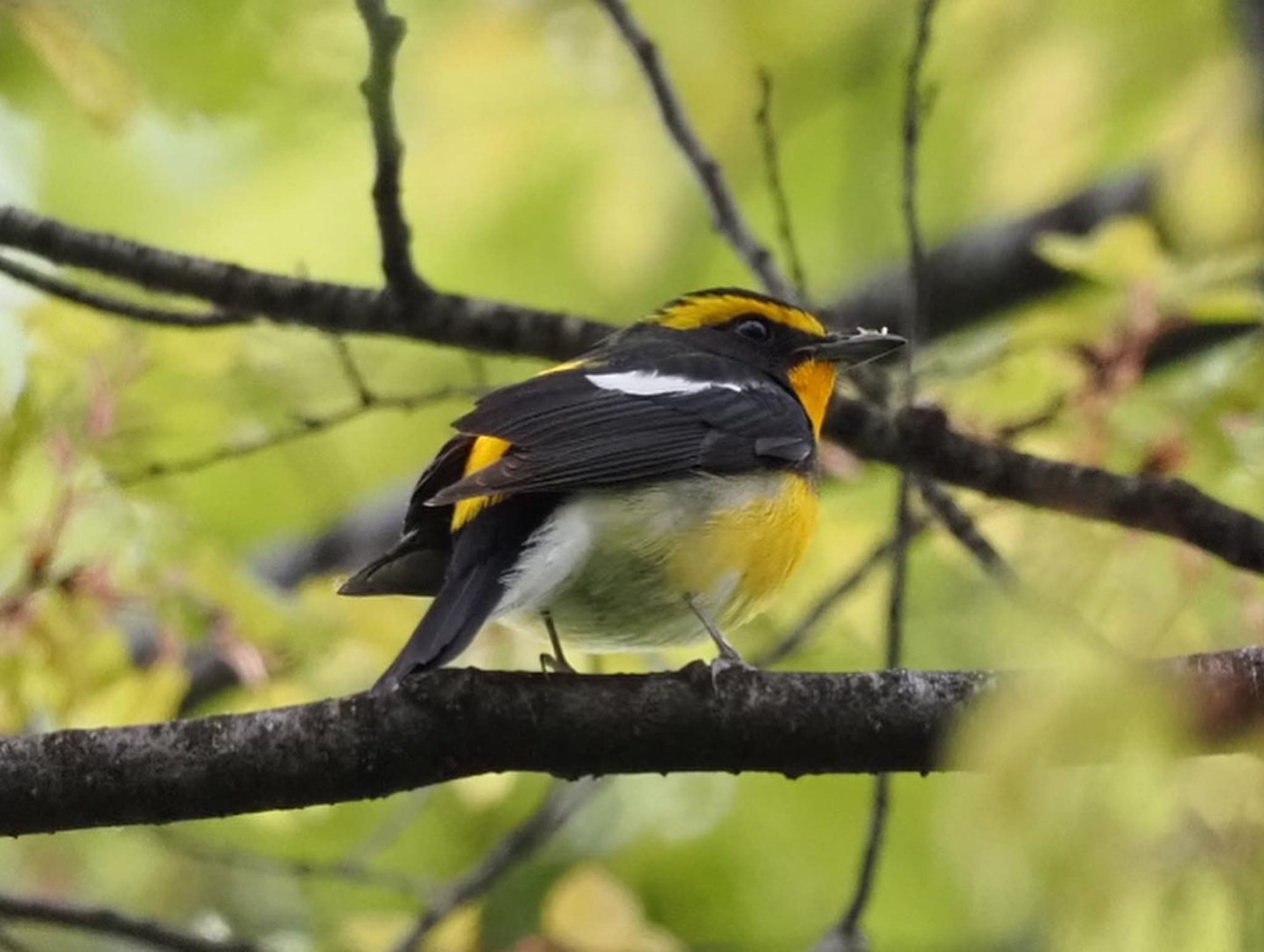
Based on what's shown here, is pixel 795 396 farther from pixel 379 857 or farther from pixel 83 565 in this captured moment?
pixel 379 857

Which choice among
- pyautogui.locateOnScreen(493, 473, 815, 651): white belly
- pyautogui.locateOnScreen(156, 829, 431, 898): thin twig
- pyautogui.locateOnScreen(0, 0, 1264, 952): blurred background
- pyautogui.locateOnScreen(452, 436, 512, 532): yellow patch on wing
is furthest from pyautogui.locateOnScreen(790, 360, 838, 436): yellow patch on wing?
pyautogui.locateOnScreen(156, 829, 431, 898): thin twig

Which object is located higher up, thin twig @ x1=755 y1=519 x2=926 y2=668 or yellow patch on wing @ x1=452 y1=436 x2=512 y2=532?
thin twig @ x1=755 y1=519 x2=926 y2=668

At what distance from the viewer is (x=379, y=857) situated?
605cm

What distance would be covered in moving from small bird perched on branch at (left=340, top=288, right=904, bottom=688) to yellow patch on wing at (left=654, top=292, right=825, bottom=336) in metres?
0.35

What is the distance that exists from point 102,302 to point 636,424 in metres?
1.16

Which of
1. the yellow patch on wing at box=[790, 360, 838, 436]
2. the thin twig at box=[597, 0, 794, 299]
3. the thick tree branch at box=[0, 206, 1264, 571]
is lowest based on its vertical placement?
the thick tree branch at box=[0, 206, 1264, 571]

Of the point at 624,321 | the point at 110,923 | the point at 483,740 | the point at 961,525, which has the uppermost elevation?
the point at 624,321

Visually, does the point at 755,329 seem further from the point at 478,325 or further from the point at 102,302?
the point at 102,302

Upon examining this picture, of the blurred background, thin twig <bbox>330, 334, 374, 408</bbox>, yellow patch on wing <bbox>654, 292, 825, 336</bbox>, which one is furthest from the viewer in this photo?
yellow patch on wing <bbox>654, 292, 825, 336</bbox>

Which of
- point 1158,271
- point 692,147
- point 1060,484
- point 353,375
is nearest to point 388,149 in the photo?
Answer: point 353,375

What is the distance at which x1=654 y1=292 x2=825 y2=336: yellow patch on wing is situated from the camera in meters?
4.41

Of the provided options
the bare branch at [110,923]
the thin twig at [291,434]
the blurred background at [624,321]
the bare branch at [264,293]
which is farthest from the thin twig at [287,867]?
the bare branch at [264,293]

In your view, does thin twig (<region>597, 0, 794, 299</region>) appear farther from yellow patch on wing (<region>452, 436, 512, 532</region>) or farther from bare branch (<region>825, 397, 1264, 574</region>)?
yellow patch on wing (<region>452, 436, 512, 532</region>)

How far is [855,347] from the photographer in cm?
423
